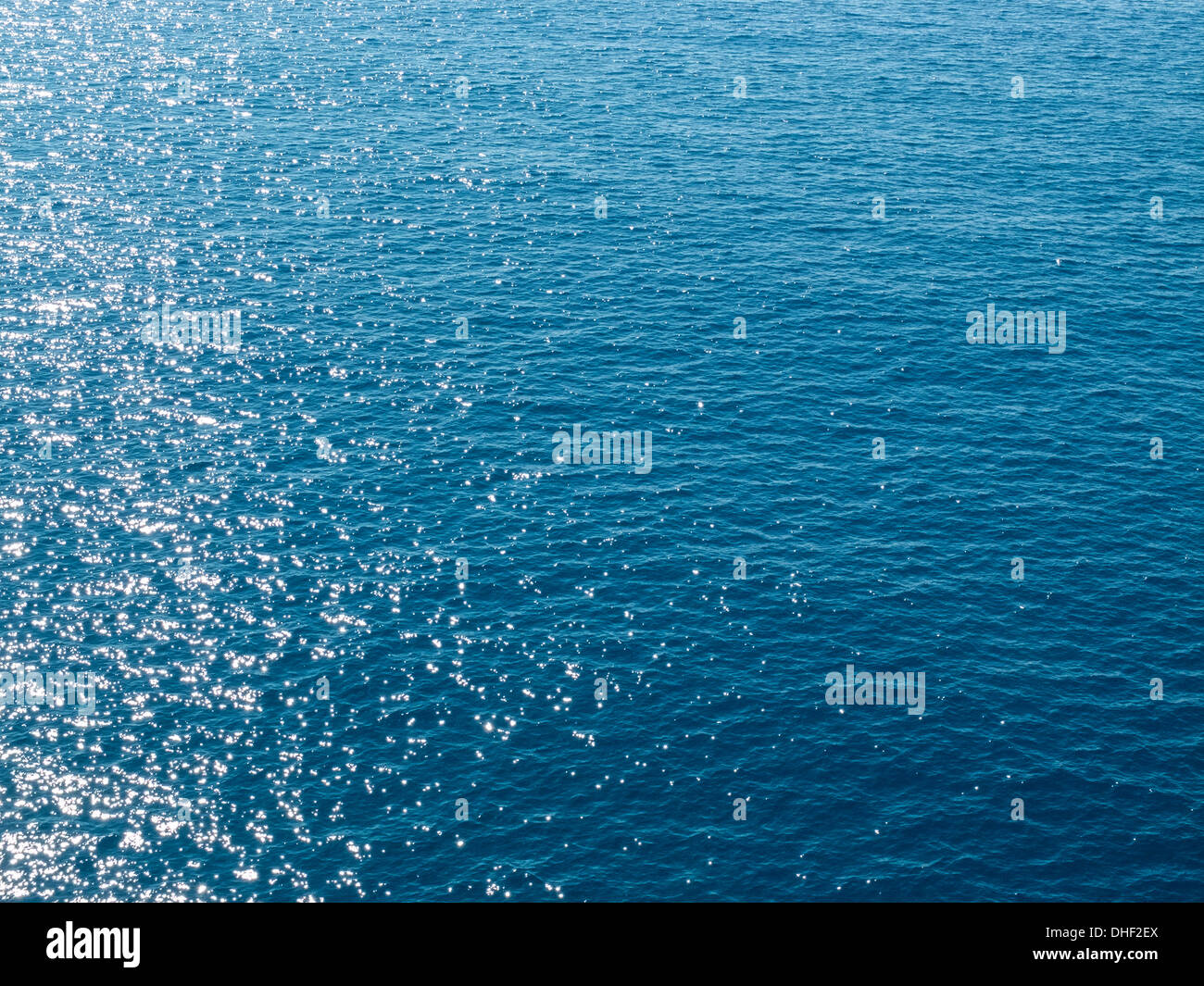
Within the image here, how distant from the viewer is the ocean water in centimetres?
9156

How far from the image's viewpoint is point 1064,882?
87.9 metres

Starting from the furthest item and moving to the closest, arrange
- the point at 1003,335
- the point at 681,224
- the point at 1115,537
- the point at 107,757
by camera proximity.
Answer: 1. the point at 681,224
2. the point at 1003,335
3. the point at 1115,537
4. the point at 107,757

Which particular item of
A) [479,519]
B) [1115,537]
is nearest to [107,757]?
[479,519]

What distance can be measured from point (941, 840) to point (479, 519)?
48.4 m

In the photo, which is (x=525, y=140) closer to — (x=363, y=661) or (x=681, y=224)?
(x=681, y=224)

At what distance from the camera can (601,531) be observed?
119562 millimetres

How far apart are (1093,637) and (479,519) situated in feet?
167

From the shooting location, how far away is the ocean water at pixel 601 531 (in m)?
91.6

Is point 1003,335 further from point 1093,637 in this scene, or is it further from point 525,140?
point 525,140

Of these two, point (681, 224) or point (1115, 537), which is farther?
point (681, 224)
